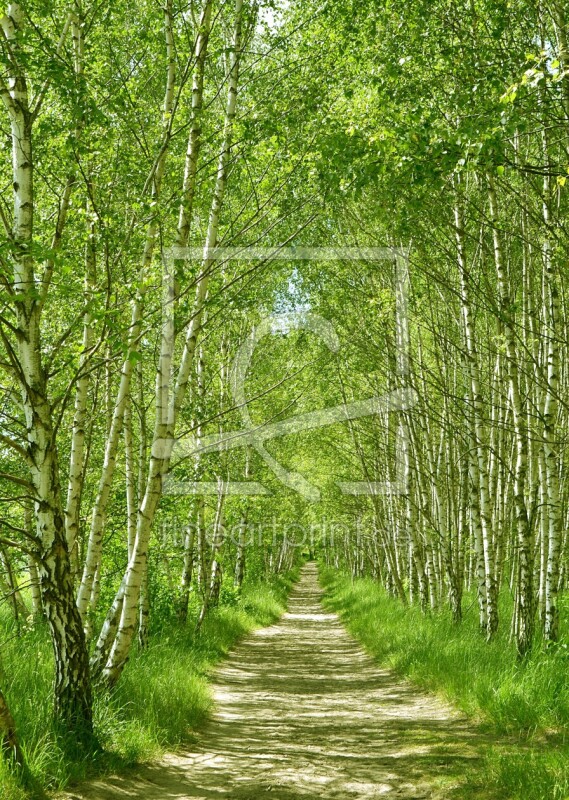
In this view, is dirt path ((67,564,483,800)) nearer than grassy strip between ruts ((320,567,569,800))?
No

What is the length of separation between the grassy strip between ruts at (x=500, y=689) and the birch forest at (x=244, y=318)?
0.03 metres

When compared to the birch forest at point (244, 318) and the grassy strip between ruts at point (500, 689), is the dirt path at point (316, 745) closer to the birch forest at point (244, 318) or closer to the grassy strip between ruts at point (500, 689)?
the birch forest at point (244, 318)

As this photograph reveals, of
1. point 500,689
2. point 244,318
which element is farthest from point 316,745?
point 244,318

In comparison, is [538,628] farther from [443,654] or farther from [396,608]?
[396,608]

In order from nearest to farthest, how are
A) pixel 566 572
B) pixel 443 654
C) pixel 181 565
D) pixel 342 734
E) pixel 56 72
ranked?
pixel 56 72, pixel 342 734, pixel 443 654, pixel 566 572, pixel 181 565

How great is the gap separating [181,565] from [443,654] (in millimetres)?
9537

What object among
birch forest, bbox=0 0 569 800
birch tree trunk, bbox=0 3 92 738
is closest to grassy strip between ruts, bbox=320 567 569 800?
birch forest, bbox=0 0 569 800

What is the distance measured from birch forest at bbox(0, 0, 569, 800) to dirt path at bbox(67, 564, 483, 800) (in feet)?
0.19

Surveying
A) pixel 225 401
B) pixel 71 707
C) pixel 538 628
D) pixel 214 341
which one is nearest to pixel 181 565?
pixel 225 401

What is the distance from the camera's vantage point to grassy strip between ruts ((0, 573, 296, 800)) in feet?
15.5

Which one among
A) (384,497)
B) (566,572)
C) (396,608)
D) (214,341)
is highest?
(214,341)

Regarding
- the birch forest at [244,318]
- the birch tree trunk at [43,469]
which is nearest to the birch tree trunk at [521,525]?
the birch forest at [244,318]

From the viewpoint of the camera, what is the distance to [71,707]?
17.3ft

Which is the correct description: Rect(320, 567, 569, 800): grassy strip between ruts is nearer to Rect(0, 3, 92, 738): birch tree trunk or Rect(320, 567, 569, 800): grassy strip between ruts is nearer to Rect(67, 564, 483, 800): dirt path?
Rect(67, 564, 483, 800): dirt path
